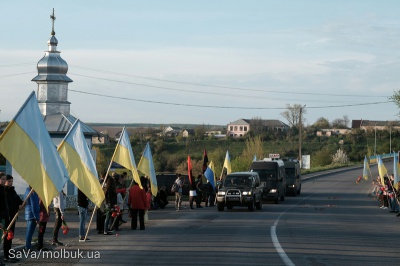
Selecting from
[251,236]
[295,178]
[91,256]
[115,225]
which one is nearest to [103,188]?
[115,225]

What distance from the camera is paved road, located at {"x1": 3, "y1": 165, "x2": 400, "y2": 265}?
16375 mm

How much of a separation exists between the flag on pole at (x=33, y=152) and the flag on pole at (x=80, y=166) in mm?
4042

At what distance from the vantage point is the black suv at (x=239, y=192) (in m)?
35.1

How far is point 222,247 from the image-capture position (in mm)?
18656

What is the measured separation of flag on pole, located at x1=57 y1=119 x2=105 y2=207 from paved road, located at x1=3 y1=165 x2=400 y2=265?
1296 mm

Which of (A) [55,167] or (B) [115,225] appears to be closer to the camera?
(A) [55,167]

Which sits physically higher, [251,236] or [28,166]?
[28,166]

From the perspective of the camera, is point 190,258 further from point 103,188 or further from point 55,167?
point 103,188

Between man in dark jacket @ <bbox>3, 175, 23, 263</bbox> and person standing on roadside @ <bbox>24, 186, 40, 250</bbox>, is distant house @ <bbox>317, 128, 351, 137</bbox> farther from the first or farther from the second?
man in dark jacket @ <bbox>3, 175, 23, 263</bbox>

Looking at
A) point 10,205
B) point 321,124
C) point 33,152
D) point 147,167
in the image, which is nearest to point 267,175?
point 147,167

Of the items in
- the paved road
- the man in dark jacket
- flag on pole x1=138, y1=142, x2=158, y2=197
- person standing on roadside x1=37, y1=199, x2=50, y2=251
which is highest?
flag on pole x1=138, y1=142, x2=158, y2=197

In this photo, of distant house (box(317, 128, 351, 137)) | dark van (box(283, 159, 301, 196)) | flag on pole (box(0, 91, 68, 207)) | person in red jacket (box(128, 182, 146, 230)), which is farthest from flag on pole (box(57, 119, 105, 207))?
distant house (box(317, 128, 351, 137))

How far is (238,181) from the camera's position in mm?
36406

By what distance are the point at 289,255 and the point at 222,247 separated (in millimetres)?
2058
